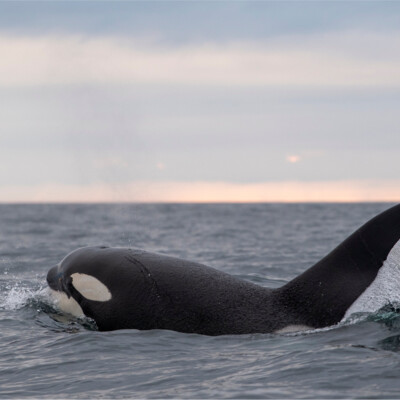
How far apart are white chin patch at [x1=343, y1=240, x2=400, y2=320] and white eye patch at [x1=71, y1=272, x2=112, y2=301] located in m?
3.39

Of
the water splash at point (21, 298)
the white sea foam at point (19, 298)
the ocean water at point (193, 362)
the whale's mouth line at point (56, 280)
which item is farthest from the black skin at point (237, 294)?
the white sea foam at point (19, 298)

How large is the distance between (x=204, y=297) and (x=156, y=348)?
956 mm

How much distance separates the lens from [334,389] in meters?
7.92

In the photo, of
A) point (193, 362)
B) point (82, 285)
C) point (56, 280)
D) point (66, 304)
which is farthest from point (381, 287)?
point (56, 280)

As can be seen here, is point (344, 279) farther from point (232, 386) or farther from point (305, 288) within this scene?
point (232, 386)

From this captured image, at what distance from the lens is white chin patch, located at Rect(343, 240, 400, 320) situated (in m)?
9.55

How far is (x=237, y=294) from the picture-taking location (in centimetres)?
1009

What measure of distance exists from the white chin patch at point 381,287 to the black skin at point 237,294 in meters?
0.07

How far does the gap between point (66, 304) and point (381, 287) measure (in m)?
4.80

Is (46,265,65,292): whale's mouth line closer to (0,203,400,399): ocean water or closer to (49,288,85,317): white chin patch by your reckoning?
(49,288,85,317): white chin patch

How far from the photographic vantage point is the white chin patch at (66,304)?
1128 cm

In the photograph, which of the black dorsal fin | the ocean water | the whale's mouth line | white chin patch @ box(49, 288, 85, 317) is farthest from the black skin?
the whale's mouth line

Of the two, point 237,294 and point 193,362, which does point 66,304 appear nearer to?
point 237,294

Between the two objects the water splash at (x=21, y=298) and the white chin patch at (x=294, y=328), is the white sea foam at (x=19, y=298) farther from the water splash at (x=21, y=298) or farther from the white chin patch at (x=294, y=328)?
the white chin patch at (x=294, y=328)
